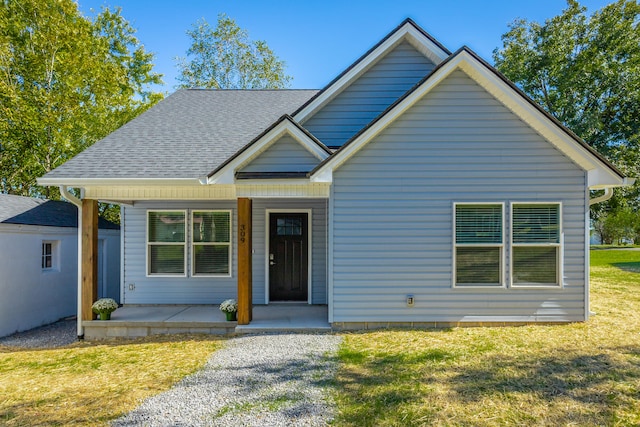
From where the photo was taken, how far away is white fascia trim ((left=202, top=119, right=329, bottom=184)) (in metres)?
6.48

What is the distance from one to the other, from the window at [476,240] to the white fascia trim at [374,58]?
3.38 metres

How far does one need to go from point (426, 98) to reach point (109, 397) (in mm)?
6518

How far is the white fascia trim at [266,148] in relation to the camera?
6484mm

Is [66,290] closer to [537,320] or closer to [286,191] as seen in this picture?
[286,191]

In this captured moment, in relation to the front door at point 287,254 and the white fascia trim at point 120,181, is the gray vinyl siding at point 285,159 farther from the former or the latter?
the front door at point 287,254

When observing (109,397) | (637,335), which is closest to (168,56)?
(109,397)

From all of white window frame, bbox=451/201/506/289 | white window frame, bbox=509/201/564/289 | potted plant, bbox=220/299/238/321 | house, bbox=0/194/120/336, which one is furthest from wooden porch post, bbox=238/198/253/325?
house, bbox=0/194/120/336

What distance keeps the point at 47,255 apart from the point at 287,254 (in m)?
6.42

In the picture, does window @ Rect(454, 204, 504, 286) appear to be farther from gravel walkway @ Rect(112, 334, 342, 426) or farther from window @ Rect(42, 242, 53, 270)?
window @ Rect(42, 242, 53, 270)

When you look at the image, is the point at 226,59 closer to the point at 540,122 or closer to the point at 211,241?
the point at 211,241

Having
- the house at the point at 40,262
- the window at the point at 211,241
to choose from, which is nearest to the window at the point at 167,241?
the window at the point at 211,241

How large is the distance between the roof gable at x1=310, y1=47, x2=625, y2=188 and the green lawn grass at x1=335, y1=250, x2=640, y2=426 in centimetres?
282

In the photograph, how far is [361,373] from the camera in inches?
185

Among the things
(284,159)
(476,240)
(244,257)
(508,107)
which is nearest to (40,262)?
(244,257)
